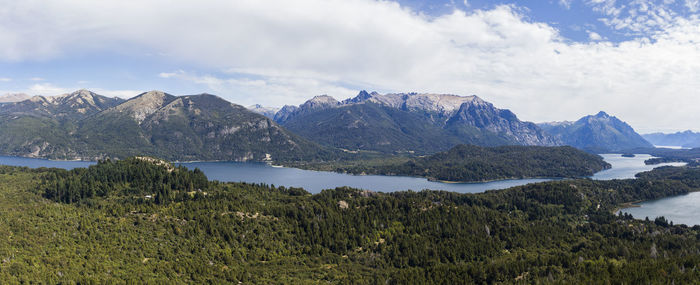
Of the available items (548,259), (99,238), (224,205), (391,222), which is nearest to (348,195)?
(391,222)

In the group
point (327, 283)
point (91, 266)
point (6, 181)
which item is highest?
point (6, 181)

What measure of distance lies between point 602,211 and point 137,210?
22094 cm

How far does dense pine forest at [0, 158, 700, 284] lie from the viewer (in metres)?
93.2

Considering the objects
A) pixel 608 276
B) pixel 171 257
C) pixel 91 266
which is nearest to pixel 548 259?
pixel 608 276

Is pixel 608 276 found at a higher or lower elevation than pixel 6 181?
lower

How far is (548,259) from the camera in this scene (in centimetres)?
11656

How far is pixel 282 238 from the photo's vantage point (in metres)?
125

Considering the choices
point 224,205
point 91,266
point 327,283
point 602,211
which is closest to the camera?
point 91,266

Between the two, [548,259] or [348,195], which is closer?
[548,259]

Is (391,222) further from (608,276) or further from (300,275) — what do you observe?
(608,276)

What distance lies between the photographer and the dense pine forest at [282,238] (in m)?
93.2

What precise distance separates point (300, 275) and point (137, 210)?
62.1 metres

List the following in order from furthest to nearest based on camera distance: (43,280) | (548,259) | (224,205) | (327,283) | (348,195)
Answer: (348,195) < (224,205) < (548,259) < (327,283) < (43,280)

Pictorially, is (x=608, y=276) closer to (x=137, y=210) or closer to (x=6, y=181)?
(x=137, y=210)
